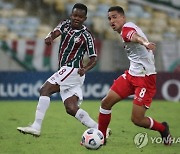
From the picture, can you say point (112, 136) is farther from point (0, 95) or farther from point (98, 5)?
point (98, 5)

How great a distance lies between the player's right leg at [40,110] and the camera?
875 centimetres

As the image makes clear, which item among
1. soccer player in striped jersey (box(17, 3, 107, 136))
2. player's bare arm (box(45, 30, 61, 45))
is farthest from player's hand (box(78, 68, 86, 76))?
player's bare arm (box(45, 30, 61, 45))

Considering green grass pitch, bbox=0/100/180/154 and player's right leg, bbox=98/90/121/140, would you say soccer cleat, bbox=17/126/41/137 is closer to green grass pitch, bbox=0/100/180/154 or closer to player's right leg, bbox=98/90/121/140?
green grass pitch, bbox=0/100/180/154

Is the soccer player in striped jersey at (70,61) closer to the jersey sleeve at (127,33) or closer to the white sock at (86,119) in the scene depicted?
the white sock at (86,119)

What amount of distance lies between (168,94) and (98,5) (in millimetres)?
4884

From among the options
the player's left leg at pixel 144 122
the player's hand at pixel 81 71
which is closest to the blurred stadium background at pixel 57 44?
the player's hand at pixel 81 71

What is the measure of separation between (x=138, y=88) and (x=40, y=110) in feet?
5.12

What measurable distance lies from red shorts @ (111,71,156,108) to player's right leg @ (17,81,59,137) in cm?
109

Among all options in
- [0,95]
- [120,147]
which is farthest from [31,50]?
[120,147]

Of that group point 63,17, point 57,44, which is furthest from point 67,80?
point 63,17

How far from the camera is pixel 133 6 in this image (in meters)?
21.2

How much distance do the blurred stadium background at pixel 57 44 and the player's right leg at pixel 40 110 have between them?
24.8 ft

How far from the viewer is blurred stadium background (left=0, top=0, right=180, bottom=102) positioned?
16844 mm

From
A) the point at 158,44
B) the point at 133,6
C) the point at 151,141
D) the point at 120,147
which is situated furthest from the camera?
the point at 133,6
